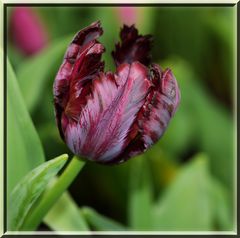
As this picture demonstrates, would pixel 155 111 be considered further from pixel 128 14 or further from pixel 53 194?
pixel 128 14

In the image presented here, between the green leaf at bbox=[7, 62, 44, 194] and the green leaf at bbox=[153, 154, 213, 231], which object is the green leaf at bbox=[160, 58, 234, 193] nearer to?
the green leaf at bbox=[153, 154, 213, 231]

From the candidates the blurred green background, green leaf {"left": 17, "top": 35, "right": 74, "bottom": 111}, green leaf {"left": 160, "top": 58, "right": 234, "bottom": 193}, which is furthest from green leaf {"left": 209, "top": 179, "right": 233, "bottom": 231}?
green leaf {"left": 17, "top": 35, "right": 74, "bottom": 111}

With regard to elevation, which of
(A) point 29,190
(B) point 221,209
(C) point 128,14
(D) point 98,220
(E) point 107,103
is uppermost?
(C) point 128,14

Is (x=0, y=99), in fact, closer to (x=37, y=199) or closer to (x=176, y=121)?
(x=37, y=199)

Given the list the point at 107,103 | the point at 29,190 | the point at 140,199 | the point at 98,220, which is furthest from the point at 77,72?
the point at 140,199

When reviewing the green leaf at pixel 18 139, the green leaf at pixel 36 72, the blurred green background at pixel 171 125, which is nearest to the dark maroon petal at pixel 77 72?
the green leaf at pixel 18 139

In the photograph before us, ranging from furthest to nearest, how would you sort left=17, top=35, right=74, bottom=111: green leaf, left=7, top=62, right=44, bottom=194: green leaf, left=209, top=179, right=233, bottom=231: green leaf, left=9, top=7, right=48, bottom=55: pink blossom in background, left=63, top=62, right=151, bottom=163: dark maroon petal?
left=9, top=7, right=48, bottom=55: pink blossom in background < left=209, top=179, right=233, bottom=231: green leaf < left=17, top=35, right=74, bottom=111: green leaf < left=7, top=62, right=44, bottom=194: green leaf < left=63, top=62, right=151, bottom=163: dark maroon petal
